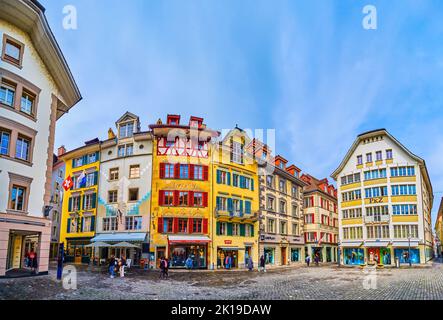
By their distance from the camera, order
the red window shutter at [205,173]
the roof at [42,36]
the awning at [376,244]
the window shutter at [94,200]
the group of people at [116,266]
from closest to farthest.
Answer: the roof at [42,36]
the group of people at [116,266]
the red window shutter at [205,173]
the window shutter at [94,200]
the awning at [376,244]

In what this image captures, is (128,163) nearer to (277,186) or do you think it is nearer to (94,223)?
(94,223)

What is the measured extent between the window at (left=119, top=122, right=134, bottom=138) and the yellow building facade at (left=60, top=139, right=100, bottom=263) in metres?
3.45

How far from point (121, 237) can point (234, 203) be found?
12.8 meters

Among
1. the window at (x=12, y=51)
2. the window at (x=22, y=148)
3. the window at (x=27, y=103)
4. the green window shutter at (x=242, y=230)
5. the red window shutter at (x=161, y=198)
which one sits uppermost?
the window at (x=12, y=51)

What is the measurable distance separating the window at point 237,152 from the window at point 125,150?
37.8 ft

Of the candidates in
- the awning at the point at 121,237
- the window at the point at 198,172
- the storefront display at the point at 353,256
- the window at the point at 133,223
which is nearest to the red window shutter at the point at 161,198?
the window at the point at 133,223

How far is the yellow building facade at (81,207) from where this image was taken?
41.6 meters

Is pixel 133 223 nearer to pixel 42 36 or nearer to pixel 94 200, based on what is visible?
pixel 94 200

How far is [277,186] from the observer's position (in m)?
49.2

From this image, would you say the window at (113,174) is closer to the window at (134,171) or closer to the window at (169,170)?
the window at (134,171)
